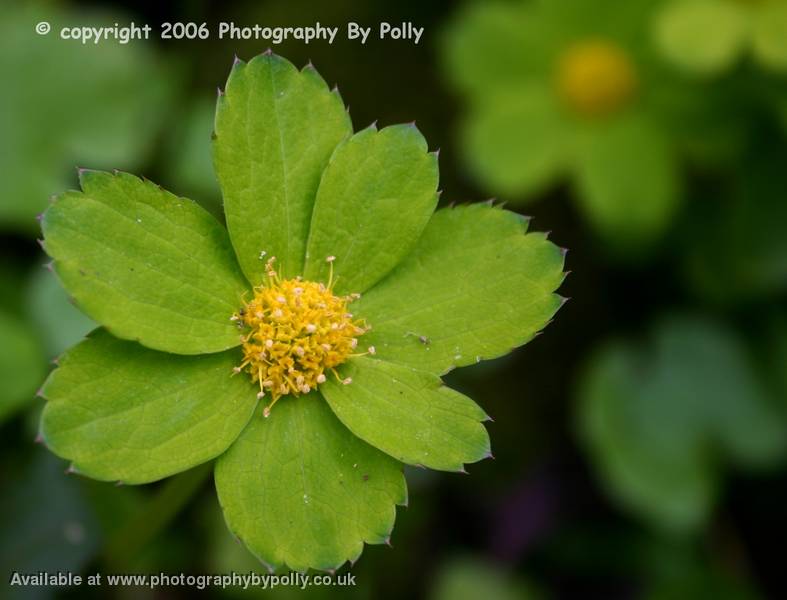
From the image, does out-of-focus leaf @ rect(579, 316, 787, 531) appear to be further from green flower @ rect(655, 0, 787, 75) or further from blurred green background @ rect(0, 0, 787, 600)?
green flower @ rect(655, 0, 787, 75)

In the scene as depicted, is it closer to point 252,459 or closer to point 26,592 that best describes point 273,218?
point 252,459

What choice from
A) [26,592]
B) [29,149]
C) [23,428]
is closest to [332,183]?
[26,592]

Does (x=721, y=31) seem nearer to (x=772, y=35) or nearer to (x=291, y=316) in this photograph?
(x=772, y=35)

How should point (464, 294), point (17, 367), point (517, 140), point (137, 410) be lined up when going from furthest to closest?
point (517, 140) → point (17, 367) → point (464, 294) → point (137, 410)

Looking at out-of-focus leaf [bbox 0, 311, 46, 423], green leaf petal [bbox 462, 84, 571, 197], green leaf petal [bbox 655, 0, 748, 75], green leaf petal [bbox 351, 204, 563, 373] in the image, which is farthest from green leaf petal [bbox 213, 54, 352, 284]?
green leaf petal [bbox 462, 84, 571, 197]

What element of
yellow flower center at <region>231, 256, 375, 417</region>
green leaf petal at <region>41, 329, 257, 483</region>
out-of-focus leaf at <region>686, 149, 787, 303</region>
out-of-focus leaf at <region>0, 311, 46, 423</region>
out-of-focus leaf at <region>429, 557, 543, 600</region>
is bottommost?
out-of-focus leaf at <region>429, 557, 543, 600</region>

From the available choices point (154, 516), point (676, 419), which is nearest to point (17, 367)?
point (154, 516)

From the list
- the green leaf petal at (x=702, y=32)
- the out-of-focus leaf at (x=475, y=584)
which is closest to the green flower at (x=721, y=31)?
the green leaf petal at (x=702, y=32)
